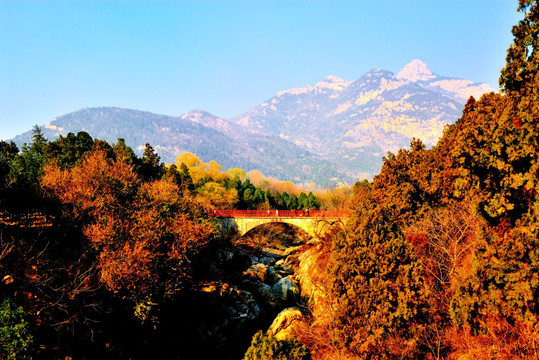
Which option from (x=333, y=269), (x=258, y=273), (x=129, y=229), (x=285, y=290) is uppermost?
(x=129, y=229)

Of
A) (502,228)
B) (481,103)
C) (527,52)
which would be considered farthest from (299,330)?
(481,103)

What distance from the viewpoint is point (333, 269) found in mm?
14742

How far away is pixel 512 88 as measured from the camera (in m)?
12.5

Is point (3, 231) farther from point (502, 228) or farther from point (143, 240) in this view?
point (502, 228)

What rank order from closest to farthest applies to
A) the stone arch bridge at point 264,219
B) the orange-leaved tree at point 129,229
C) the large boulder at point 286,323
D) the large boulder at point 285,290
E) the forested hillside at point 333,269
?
the forested hillside at point 333,269, the orange-leaved tree at point 129,229, the large boulder at point 286,323, the large boulder at point 285,290, the stone arch bridge at point 264,219

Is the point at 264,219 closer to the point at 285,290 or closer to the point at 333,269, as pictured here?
the point at 285,290

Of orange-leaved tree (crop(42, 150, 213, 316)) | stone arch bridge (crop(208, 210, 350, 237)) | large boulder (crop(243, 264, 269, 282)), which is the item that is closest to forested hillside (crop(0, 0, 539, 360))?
orange-leaved tree (crop(42, 150, 213, 316))

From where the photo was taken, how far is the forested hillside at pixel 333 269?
11.4 meters

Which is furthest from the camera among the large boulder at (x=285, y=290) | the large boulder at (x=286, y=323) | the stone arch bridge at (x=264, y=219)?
the stone arch bridge at (x=264, y=219)

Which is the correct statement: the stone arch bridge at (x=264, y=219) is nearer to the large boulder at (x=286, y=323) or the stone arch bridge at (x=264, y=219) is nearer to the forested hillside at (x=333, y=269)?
the forested hillside at (x=333, y=269)


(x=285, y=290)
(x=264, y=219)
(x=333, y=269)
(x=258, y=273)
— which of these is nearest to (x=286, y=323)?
(x=285, y=290)

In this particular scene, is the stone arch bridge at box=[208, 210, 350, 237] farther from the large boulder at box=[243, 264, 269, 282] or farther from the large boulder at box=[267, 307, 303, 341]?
the large boulder at box=[267, 307, 303, 341]

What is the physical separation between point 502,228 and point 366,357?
6914 millimetres

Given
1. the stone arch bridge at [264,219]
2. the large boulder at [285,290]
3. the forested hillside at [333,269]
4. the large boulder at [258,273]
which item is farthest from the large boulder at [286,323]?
the stone arch bridge at [264,219]
